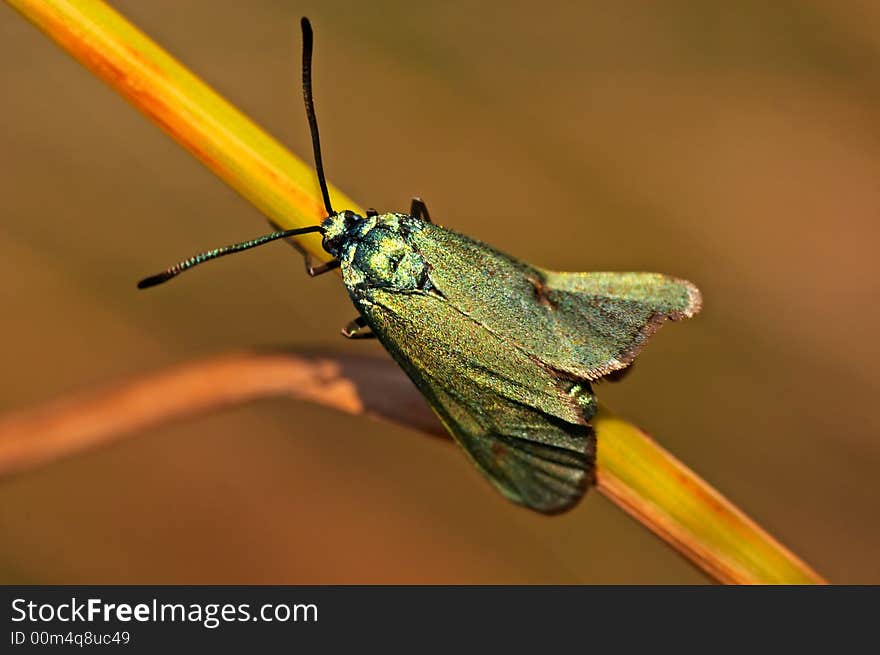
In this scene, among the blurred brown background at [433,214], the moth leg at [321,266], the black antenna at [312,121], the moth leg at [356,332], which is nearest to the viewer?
the black antenna at [312,121]

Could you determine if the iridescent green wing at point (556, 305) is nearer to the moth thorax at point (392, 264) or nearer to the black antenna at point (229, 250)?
the moth thorax at point (392, 264)

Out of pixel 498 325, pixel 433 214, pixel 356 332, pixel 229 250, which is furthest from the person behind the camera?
pixel 433 214

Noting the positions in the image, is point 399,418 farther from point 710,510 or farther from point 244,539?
point 244,539

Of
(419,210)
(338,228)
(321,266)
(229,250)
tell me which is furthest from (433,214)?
(229,250)

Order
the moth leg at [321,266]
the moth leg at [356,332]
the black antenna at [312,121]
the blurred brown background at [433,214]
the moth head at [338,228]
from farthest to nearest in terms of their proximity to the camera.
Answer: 1. the blurred brown background at [433,214]
2. the moth leg at [356,332]
3. the moth leg at [321,266]
4. the moth head at [338,228]
5. the black antenna at [312,121]

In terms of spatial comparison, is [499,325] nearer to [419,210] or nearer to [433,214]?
[419,210]

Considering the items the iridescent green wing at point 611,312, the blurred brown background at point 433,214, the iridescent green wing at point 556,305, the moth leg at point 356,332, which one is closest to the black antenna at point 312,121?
the iridescent green wing at point 556,305

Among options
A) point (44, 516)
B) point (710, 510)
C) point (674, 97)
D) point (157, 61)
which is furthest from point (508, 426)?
point (44, 516)
